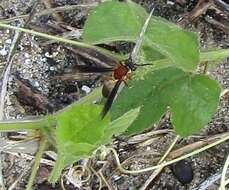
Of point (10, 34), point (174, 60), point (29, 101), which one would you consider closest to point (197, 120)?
point (174, 60)

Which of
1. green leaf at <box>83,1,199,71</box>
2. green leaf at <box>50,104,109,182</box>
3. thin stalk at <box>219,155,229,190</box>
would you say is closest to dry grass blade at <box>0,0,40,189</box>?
green leaf at <box>83,1,199,71</box>

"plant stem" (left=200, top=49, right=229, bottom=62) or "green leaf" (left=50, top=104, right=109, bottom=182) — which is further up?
"plant stem" (left=200, top=49, right=229, bottom=62)

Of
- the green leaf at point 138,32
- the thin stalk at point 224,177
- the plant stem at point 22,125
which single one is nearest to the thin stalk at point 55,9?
the green leaf at point 138,32

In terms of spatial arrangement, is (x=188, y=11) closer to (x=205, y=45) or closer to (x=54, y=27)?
(x=205, y=45)

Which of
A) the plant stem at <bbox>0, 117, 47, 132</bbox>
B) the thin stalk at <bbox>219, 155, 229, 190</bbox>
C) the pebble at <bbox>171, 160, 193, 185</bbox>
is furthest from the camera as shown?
the pebble at <bbox>171, 160, 193, 185</bbox>

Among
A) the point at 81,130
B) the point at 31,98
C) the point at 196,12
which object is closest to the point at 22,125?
the point at 81,130

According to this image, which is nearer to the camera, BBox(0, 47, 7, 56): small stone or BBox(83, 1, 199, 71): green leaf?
BBox(83, 1, 199, 71): green leaf

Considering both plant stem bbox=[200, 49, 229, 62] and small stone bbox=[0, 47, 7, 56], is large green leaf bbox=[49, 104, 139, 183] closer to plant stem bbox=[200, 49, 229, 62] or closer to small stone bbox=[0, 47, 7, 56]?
plant stem bbox=[200, 49, 229, 62]
